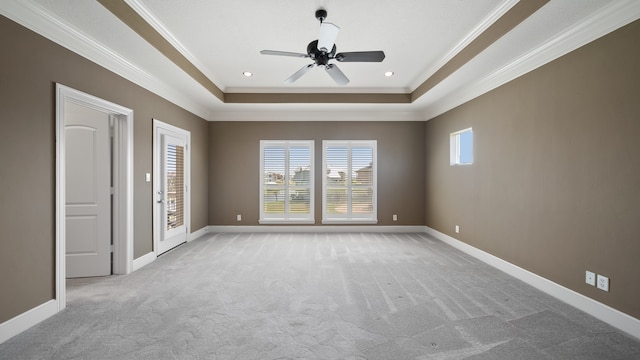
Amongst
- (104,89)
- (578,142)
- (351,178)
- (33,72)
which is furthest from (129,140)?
(578,142)

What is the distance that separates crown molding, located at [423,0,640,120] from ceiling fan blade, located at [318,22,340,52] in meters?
2.26

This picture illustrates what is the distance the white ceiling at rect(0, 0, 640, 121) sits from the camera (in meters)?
2.45

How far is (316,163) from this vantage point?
6305 mm

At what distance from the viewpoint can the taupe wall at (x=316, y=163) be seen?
6.25 meters

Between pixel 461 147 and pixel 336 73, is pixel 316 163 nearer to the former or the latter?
pixel 461 147

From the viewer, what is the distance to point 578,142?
8.90ft

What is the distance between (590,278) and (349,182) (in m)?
4.25

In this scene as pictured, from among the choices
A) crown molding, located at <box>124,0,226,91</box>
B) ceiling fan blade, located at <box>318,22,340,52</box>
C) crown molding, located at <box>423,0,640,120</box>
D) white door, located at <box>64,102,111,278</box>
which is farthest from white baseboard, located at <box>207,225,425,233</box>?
ceiling fan blade, located at <box>318,22,340,52</box>

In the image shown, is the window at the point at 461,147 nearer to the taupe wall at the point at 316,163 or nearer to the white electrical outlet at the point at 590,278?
the taupe wall at the point at 316,163

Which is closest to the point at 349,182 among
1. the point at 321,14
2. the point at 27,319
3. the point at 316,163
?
the point at 316,163

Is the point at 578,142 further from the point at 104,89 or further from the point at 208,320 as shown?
the point at 104,89

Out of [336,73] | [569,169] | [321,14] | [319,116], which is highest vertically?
[321,14]

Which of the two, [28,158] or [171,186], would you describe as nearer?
[28,158]

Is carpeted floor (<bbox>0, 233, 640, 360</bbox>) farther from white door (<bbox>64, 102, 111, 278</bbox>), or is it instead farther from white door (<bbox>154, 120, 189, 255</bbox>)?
white door (<bbox>154, 120, 189, 255</bbox>)
